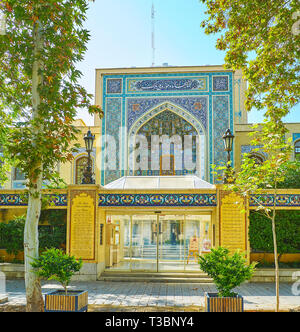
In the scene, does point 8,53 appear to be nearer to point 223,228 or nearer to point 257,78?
point 257,78

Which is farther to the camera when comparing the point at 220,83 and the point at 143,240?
the point at 220,83

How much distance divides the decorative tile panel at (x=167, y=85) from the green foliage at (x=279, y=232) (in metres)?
7.57

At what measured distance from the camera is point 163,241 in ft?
40.4

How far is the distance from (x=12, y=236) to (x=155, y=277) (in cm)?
472

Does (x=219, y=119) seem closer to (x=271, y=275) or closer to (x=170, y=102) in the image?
(x=170, y=102)

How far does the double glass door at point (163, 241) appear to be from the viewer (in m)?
12.2

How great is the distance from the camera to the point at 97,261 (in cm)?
1121

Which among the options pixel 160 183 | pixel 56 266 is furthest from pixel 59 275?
pixel 160 183

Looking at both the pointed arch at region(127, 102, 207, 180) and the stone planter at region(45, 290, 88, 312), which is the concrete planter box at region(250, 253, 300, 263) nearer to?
the pointed arch at region(127, 102, 207, 180)

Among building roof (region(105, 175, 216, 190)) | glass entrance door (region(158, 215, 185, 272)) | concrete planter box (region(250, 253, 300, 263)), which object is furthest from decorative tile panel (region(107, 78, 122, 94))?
concrete planter box (region(250, 253, 300, 263))

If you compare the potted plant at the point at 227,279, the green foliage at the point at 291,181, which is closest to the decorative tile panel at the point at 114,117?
the green foliage at the point at 291,181

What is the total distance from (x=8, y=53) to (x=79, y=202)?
518 centimetres

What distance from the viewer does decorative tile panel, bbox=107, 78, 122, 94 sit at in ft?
57.0

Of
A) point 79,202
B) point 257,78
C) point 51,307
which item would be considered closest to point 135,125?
point 79,202
